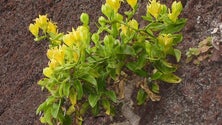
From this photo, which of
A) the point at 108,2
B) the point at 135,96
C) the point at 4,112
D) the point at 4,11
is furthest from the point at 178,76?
the point at 4,11

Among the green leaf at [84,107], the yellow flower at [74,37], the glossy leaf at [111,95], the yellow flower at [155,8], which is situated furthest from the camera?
the green leaf at [84,107]

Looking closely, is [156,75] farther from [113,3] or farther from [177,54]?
[113,3]

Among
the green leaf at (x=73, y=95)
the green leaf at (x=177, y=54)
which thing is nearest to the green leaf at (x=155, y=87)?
the green leaf at (x=177, y=54)

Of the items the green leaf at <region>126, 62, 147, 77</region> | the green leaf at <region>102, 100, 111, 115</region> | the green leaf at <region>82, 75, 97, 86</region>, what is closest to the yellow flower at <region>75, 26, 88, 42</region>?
the green leaf at <region>82, 75, 97, 86</region>

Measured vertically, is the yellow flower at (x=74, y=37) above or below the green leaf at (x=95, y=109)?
above

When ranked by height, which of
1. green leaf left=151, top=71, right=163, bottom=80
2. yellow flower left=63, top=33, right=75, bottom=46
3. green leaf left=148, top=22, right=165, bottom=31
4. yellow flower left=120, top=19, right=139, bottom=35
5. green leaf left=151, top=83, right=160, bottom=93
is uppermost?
yellow flower left=63, top=33, right=75, bottom=46

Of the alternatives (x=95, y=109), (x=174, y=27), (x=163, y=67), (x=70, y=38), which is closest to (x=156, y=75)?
(x=163, y=67)

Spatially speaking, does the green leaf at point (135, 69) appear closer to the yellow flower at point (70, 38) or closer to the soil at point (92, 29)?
the soil at point (92, 29)

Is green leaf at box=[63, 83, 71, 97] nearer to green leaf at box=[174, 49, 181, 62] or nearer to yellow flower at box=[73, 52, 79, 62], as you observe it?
yellow flower at box=[73, 52, 79, 62]
